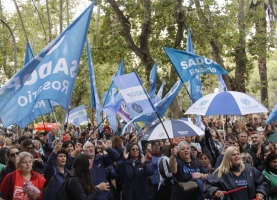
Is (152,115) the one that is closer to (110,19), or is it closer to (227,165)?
(227,165)

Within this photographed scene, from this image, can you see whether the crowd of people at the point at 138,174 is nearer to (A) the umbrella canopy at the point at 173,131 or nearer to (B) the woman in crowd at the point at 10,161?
(B) the woman in crowd at the point at 10,161

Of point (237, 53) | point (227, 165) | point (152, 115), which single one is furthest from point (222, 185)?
point (237, 53)

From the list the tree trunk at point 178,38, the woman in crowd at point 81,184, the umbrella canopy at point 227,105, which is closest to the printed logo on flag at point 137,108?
the umbrella canopy at point 227,105

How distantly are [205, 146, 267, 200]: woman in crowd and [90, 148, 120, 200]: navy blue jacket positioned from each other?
1.87 meters

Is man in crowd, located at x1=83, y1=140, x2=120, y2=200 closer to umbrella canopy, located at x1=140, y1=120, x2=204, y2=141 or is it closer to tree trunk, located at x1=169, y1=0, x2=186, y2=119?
umbrella canopy, located at x1=140, y1=120, x2=204, y2=141

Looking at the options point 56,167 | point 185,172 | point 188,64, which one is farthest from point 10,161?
point 188,64

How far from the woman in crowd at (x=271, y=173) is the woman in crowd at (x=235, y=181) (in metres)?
0.38

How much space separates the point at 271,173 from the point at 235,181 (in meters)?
0.90

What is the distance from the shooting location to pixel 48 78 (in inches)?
287

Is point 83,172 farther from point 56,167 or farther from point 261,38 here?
point 261,38

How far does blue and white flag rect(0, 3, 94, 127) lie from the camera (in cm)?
705

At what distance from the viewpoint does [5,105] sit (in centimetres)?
702

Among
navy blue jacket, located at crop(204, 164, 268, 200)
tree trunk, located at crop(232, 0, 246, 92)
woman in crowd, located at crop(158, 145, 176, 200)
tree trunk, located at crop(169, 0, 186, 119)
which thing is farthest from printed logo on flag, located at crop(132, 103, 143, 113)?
tree trunk, located at crop(232, 0, 246, 92)

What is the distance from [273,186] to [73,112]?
12310 millimetres
